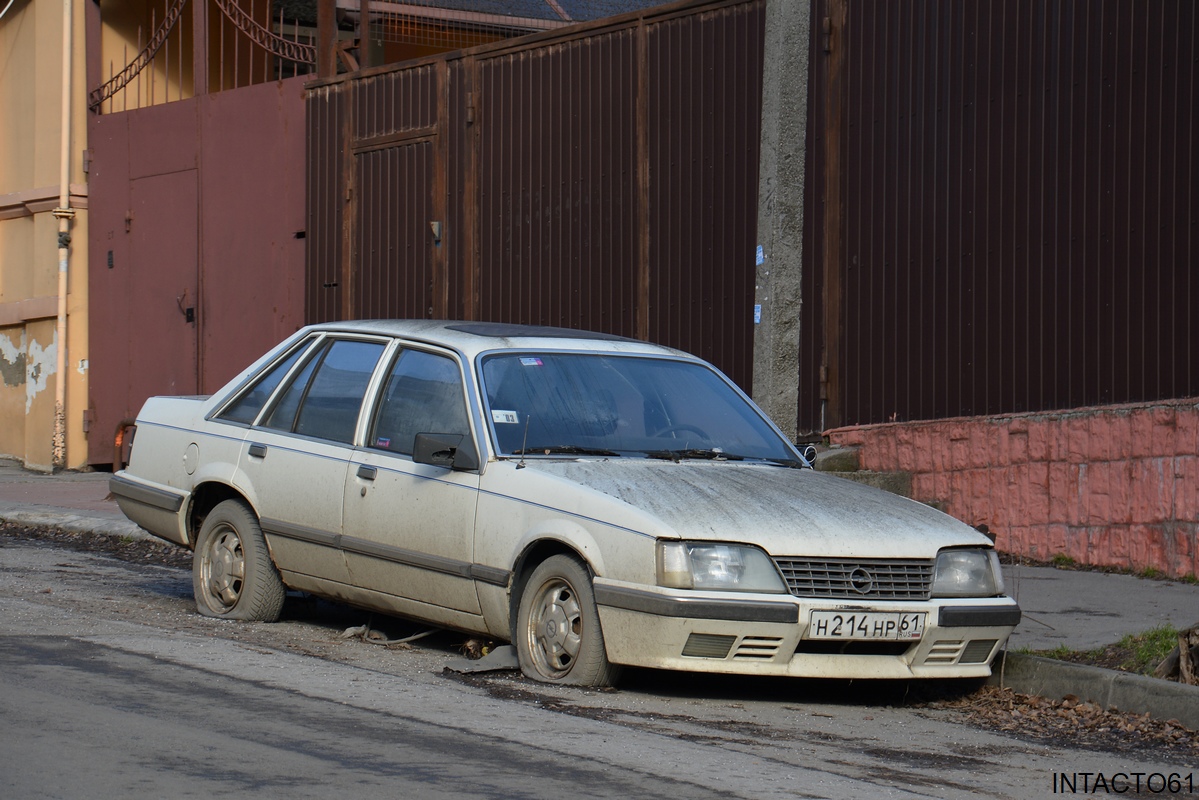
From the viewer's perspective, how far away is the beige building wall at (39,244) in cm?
1855

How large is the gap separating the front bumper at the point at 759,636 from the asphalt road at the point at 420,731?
0.19 m

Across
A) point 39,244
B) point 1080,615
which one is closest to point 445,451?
point 1080,615

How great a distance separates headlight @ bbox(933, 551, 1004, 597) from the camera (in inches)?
246

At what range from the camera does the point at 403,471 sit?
23.0 ft

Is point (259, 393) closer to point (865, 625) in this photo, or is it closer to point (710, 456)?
point (710, 456)

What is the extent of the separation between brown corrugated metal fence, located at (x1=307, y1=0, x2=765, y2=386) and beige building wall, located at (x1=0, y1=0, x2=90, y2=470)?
3817 mm

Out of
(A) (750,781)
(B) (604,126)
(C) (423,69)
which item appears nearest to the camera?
(A) (750,781)

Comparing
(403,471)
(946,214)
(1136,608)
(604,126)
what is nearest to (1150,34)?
(946,214)

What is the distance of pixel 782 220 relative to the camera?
810cm

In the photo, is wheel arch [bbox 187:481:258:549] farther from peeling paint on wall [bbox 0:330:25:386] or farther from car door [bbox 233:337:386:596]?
peeling paint on wall [bbox 0:330:25:386]

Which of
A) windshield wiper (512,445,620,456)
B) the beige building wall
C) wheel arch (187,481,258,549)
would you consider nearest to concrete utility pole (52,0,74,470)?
the beige building wall

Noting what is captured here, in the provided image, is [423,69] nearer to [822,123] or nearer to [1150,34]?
[822,123]

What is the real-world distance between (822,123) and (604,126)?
2.29m

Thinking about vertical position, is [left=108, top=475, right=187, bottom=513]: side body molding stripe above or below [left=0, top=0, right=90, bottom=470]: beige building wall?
below
